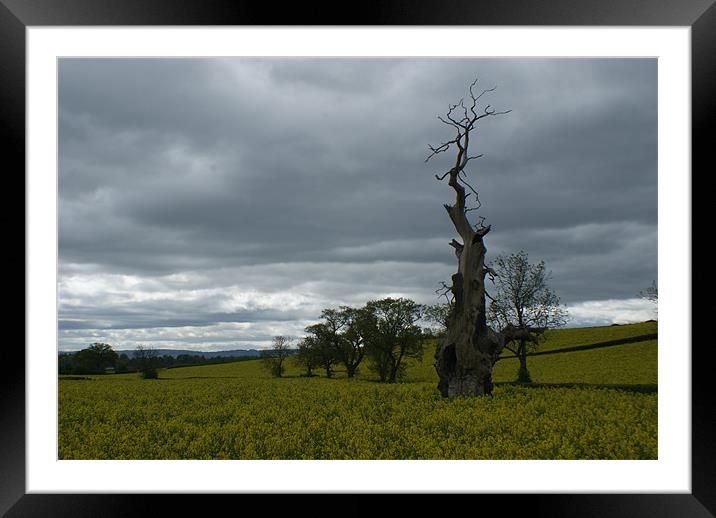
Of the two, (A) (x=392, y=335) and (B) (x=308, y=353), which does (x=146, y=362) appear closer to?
(B) (x=308, y=353)

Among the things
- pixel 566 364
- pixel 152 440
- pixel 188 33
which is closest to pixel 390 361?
pixel 566 364

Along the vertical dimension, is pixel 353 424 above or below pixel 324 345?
above

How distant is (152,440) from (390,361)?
11618 mm

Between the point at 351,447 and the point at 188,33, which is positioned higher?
the point at 188,33

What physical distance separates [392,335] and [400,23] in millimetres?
14591

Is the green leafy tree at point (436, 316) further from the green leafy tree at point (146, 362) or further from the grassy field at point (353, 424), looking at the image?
the green leafy tree at point (146, 362)

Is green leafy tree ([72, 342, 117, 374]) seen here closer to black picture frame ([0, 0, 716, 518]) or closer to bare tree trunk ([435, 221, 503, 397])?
bare tree trunk ([435, 221, 503, 397])

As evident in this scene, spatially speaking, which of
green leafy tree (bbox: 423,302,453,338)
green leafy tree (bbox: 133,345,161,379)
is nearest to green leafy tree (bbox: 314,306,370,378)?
green leafy tree (bbox: 423,302,453,338)

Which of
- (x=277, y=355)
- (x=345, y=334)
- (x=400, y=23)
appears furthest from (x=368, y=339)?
(x=400, y=23)

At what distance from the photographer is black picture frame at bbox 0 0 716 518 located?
4492 millimetres

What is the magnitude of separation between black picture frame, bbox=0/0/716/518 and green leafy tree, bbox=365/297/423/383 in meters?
13.4

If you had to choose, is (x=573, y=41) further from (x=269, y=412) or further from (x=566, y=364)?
(x=566, y=364)

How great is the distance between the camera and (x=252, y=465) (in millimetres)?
4969

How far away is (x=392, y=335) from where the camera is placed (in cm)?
1828
